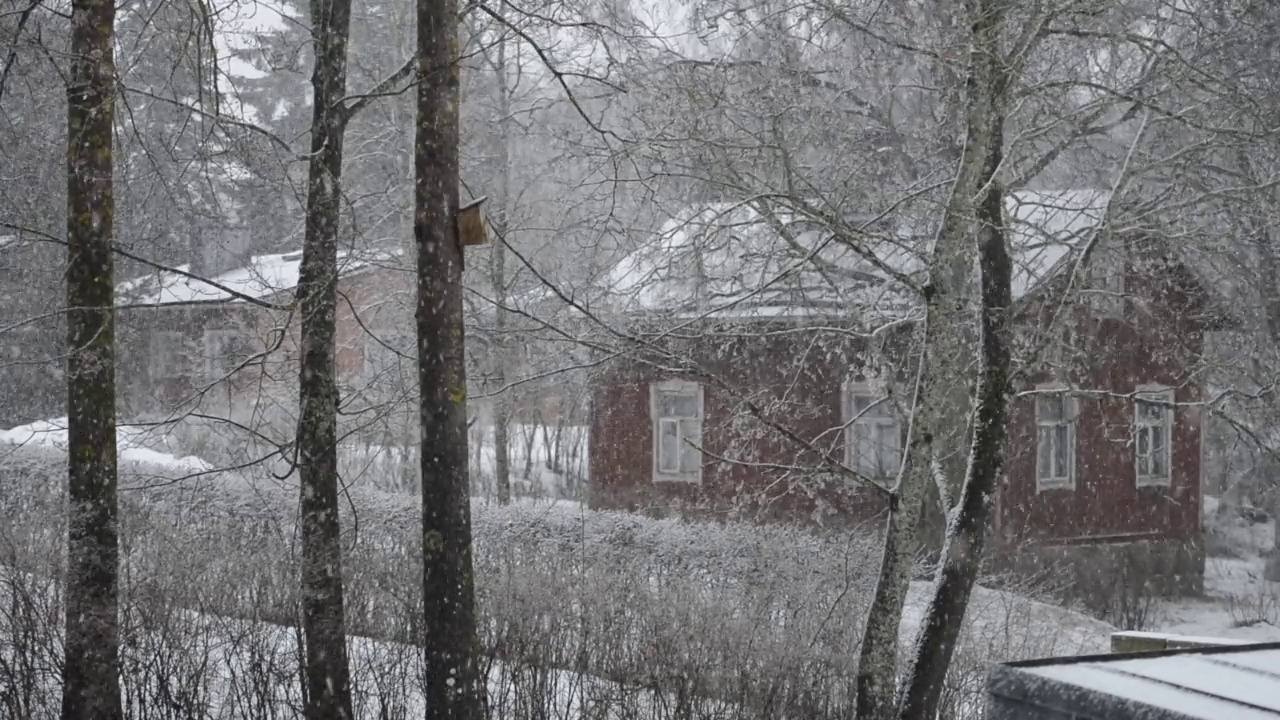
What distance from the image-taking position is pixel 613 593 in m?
9.91

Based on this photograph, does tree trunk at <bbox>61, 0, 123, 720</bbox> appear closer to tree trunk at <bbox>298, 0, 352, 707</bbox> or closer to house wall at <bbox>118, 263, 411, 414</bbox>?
tree trunk at <bbox>298, 0, 352, 707</bbox>

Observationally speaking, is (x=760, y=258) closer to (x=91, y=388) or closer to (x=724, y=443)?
(x=91, y=388)

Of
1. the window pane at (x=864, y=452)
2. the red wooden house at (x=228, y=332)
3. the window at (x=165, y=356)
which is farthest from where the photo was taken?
the window at (x=165, y=356)

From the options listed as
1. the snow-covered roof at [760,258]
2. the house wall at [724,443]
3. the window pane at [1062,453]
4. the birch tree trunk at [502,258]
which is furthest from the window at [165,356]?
the snow-covered roof at [760,258]

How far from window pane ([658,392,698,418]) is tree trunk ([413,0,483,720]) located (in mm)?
14023

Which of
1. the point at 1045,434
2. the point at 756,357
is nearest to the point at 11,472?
the point at 756,357

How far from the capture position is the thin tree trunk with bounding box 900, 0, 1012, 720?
25.8 feet

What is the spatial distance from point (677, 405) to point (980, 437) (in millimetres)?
12578

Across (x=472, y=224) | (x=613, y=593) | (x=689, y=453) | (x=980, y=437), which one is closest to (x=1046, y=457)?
(x=689, y=453)

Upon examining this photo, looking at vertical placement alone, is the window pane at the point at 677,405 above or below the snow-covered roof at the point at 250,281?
below

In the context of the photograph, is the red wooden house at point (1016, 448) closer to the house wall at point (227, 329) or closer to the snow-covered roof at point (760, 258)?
the house wall at point (227, 329)

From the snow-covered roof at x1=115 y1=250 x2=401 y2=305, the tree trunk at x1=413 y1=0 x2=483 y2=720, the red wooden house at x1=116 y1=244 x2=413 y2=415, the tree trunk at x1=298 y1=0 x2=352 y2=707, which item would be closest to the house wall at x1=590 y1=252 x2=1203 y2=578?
the red wooden house at x1=116 y1=244 x2=413 y2=415

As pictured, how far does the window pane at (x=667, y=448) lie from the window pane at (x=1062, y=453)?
5.99m

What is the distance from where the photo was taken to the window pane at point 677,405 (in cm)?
2048
